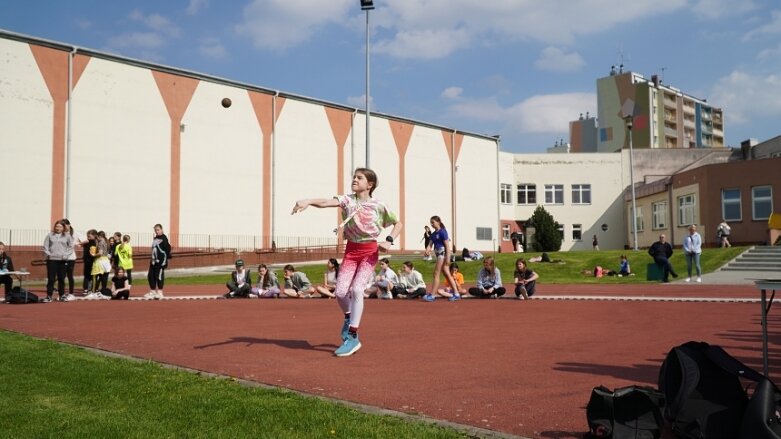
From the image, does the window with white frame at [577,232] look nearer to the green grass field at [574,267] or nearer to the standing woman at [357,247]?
the green grass field at [574,267]

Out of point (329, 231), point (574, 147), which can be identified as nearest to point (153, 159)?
point (329, 231)

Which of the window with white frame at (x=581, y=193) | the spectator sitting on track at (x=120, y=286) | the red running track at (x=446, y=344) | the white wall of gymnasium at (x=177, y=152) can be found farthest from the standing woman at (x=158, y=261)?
the window with white frame at (x=581, y=193)

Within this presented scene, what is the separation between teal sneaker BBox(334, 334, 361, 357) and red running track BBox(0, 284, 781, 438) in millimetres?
125

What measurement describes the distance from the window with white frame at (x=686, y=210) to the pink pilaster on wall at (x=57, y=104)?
37666mm

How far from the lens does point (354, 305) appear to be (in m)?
8.27

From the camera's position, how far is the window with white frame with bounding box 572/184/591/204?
208 feet

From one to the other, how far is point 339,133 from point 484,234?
16745 mm

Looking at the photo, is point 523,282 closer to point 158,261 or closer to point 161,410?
point 158,261

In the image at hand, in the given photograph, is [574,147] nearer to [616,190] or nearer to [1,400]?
[616,190]

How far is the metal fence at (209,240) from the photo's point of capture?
113 ft

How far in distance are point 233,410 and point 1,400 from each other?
184 cm

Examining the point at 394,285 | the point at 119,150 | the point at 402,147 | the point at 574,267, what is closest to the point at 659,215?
the point at 402,147

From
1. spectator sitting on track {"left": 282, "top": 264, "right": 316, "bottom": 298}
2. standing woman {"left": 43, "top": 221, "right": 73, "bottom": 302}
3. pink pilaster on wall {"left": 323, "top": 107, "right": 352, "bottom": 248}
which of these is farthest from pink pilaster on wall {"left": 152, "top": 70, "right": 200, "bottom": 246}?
standing woman {"left": 43, "top": 221, "right": 73, "bottom": 302}

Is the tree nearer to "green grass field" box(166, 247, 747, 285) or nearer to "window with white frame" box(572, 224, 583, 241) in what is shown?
"window with white frame" box(572, 224, 583, 241)
